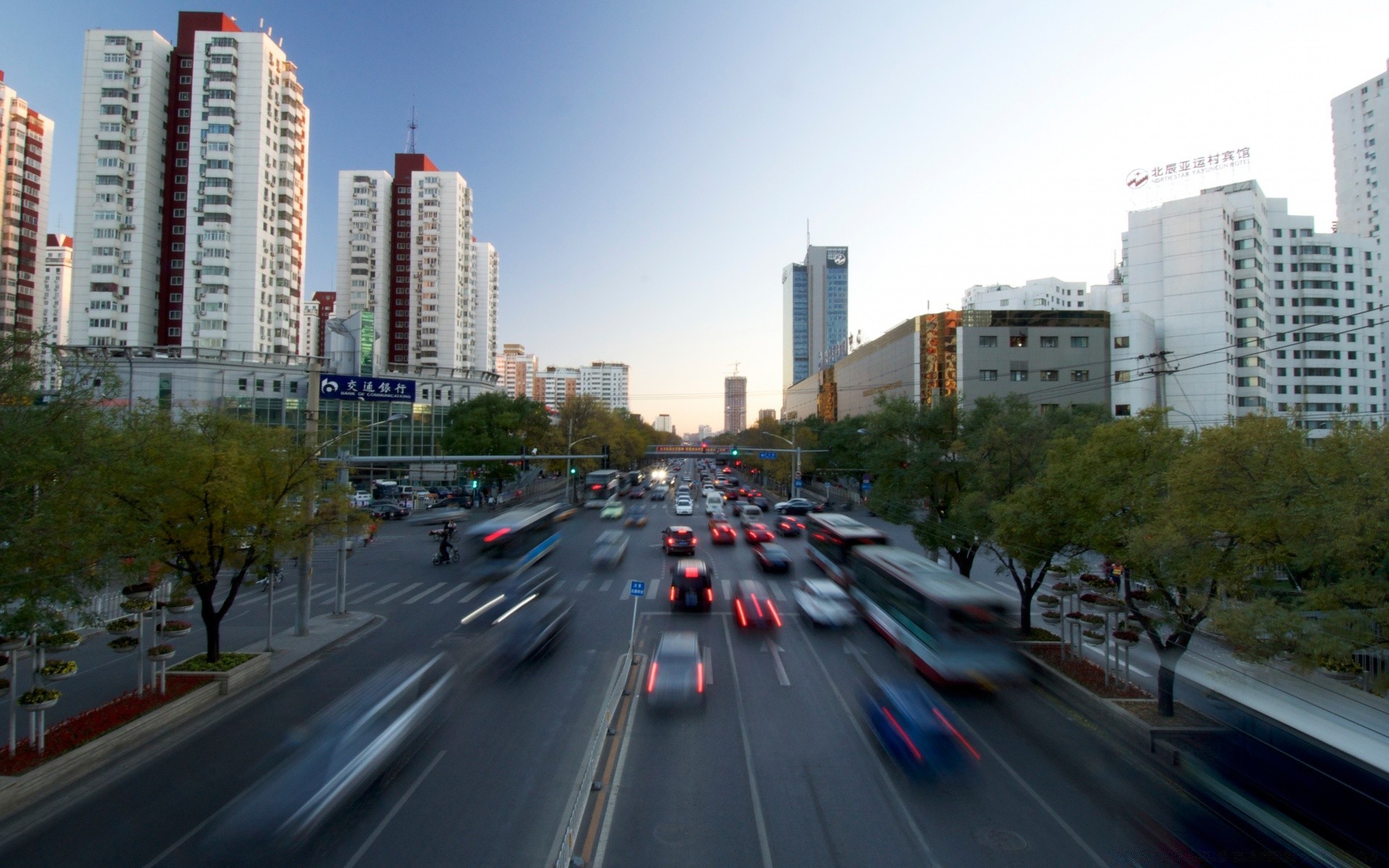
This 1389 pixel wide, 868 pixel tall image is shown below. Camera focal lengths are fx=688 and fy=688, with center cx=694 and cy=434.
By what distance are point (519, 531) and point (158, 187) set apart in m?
64.0

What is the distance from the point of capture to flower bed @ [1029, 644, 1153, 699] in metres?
15.6

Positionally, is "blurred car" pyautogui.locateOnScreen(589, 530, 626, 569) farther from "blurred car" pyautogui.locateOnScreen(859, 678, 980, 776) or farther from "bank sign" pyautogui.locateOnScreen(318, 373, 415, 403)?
"blurred car" pyautogui.locateOnScreen(859, 678, 980, 776)

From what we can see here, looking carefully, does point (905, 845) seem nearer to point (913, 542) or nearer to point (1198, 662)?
point (1198, 662)

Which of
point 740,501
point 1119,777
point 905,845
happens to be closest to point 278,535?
point 905,845

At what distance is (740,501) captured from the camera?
2512 inches

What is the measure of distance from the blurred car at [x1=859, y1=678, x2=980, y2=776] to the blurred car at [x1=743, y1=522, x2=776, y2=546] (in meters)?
24.1

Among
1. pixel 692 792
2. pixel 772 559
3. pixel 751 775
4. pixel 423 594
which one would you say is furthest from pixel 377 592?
pixel 751 775

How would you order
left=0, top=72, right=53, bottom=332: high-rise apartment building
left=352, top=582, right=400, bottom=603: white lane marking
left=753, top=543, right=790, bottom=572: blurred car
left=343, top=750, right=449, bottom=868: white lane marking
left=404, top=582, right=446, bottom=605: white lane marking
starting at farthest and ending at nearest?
1. left=0, top=72, right=53, bottom=332: high-rise apartment building
2. left=753, top=543, right=790, bottom=572: blurred car
3. left=352, top=582, right=400, bottom=603: white lane marking
4. left=404, top=582, right=446, bottom=605: white lane marking
5. left=343, top=750, right=449, bottom=868: white lane marking

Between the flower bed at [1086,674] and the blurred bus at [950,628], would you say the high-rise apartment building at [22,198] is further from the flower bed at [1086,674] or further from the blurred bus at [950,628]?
the flower bed at [1086,674]

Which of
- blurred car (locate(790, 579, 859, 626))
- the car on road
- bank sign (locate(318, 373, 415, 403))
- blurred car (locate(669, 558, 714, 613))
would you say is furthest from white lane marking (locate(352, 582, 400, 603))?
blurred car (locate(790, 579, 859, 626))

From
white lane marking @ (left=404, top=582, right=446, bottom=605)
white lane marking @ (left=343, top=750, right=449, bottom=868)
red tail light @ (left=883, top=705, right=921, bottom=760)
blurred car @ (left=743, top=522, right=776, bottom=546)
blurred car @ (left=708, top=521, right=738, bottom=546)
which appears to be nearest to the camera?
white lane marking @ (left=343, top=750, right=449, bottom=868)

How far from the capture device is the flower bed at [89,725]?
11578mm

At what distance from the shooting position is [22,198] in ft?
282

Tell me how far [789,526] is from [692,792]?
39.4 m
